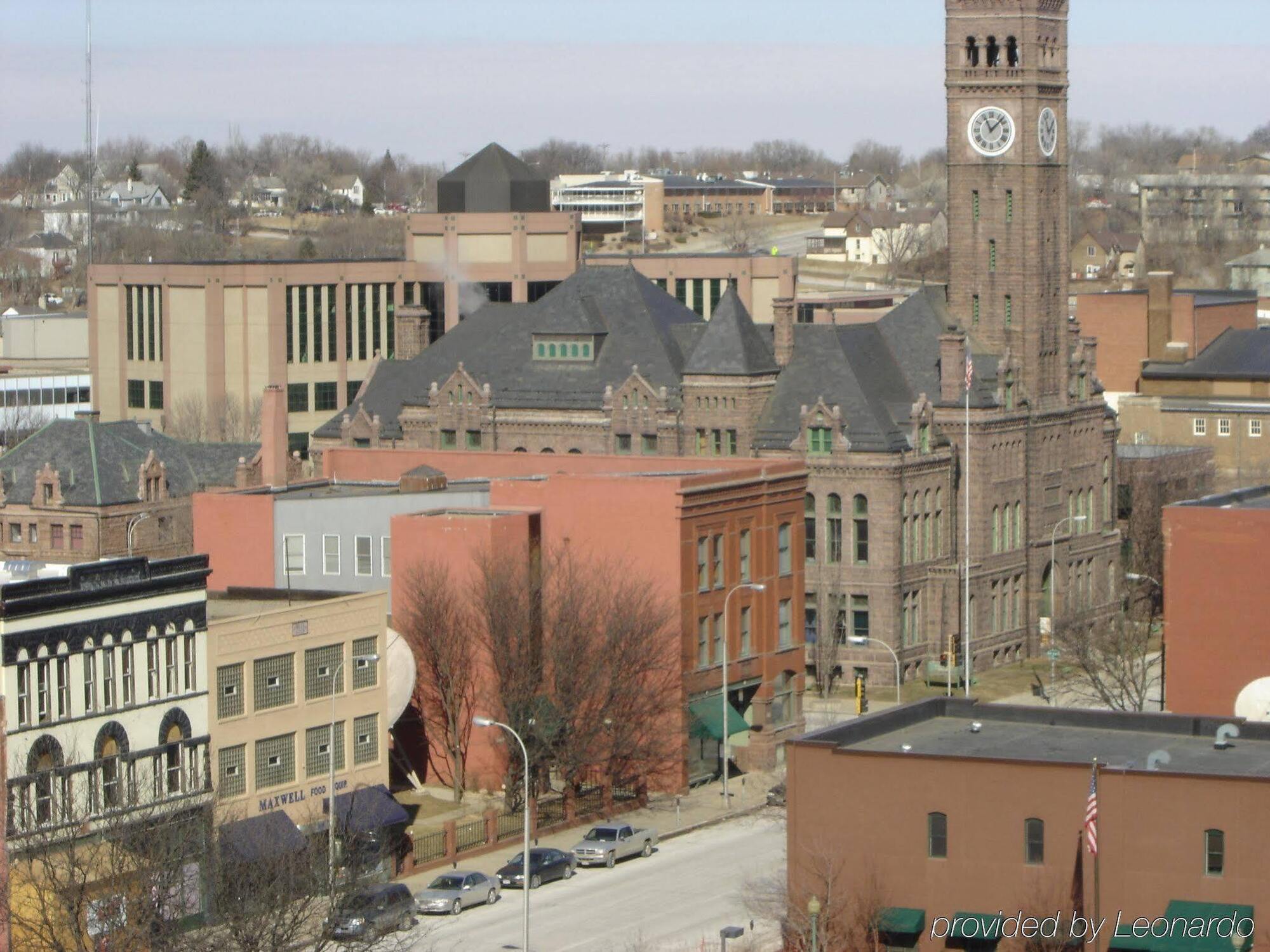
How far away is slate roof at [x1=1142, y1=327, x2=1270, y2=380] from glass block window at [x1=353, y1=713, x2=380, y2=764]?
288 feet

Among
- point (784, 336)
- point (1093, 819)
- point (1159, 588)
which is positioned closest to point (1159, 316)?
point (1159, 588)

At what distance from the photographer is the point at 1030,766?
191 ft

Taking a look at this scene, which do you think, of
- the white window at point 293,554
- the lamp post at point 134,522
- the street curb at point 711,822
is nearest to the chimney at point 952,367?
the street curb at point 711,822

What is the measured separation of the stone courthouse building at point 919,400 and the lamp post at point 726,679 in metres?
15.0

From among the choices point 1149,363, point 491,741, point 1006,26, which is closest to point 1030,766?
point 491,741

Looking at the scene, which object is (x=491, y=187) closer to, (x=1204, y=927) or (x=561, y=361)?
(x=561, y=361)

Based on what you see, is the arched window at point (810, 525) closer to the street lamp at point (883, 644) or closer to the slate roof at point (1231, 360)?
the street lamp at point (883, 644)

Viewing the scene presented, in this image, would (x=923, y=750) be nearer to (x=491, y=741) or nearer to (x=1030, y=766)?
(x=1030, y=766)

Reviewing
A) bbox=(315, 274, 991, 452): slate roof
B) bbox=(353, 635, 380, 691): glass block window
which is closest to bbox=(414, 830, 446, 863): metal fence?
bbox=(353, 635, 380, 691): glass block window

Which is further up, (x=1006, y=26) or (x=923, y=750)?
(x=1006, y=26)

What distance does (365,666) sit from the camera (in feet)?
255

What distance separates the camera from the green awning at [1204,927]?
55375 mm

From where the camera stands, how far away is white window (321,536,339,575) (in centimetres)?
9012

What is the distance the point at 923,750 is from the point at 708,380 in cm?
4771
